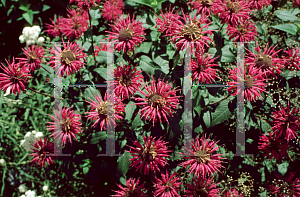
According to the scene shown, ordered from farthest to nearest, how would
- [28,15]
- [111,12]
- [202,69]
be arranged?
[28,15], [111,12], [202,69]

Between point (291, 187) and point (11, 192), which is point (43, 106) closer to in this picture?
point (11, 192)

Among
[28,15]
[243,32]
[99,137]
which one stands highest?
[28,15]

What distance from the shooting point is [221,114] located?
149cm

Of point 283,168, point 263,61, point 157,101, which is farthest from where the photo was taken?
point 283,168

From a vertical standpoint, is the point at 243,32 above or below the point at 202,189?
above

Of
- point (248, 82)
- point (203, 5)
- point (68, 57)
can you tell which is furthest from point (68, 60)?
point (248, 82)

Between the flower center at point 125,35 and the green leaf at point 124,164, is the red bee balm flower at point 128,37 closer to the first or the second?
the flower center at point 125,35

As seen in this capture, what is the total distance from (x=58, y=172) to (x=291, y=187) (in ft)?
6.92

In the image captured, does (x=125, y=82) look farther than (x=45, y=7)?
No

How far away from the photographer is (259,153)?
6.47 ft

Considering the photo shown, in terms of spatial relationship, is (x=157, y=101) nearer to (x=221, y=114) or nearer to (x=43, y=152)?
(x=221, y=114)

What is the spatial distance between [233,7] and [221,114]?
0.66 metres

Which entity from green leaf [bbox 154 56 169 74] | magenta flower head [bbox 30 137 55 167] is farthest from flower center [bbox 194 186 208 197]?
magenta flower head [bbox 30 137 55 167]

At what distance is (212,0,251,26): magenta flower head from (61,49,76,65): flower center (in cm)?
91
